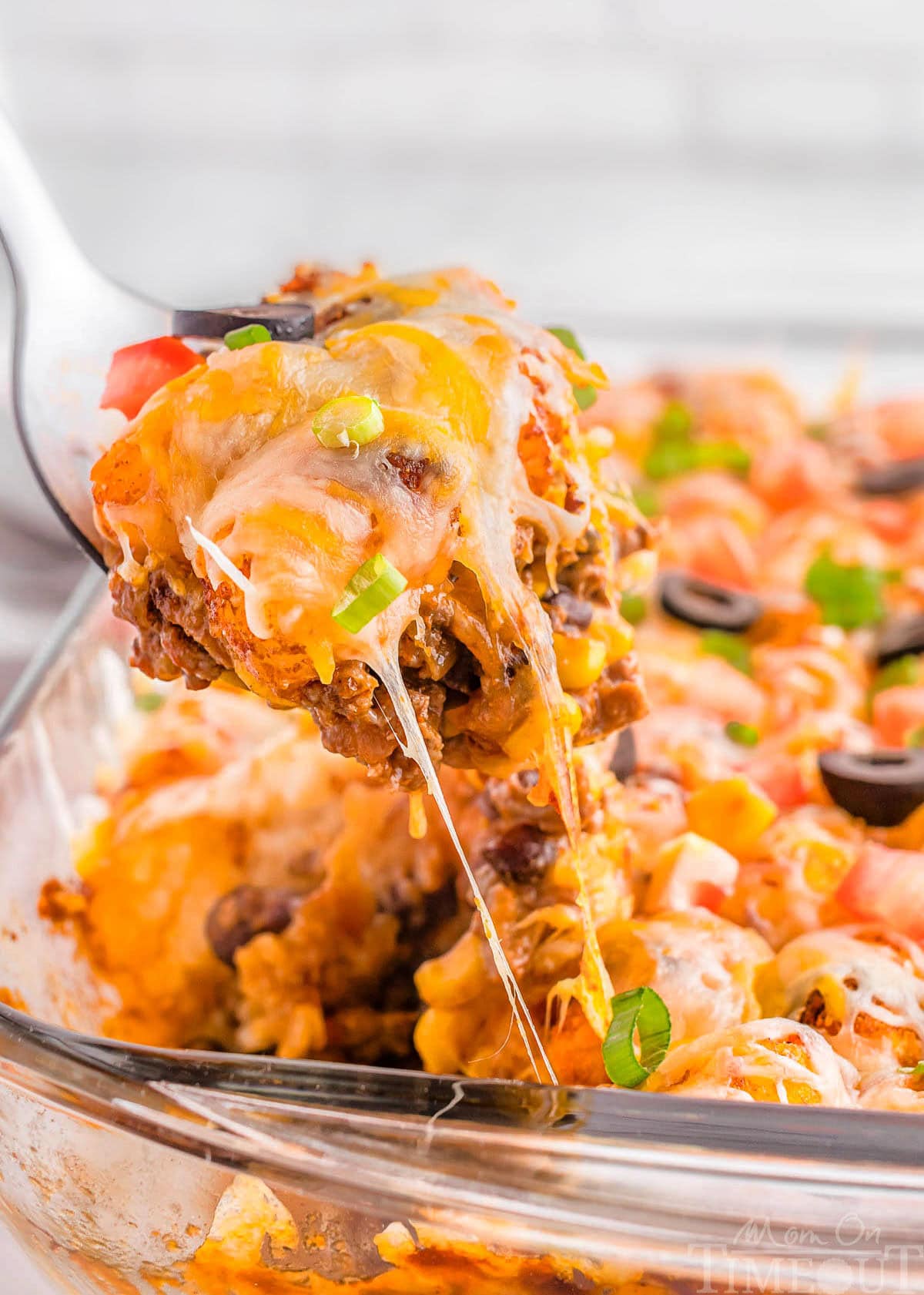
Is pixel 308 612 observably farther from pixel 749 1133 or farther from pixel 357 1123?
pixel 749 1133

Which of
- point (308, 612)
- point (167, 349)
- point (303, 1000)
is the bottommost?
point (303, 1000)

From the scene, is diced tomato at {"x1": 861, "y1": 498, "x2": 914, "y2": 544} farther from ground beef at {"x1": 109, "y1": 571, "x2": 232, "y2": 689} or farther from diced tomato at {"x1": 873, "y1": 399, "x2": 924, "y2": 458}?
ground beef at {"x1": 109, "y1": 571, "x2": 232, "y2": 689}

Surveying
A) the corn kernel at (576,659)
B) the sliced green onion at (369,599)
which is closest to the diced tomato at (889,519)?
the corn kernel at (576,659)

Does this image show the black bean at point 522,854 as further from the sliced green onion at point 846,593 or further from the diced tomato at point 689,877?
the sliced green onion at point 846,593

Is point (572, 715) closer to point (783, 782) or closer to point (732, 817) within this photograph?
point (732, 817)

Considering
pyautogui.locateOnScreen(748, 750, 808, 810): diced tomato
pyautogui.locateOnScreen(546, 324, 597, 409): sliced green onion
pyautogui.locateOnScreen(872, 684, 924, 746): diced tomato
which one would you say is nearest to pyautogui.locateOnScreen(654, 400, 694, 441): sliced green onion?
pyautogui.locateOnScreen(872, 684, 924, 746): diced tomato

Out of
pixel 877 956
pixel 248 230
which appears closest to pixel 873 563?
pixel 877 956
